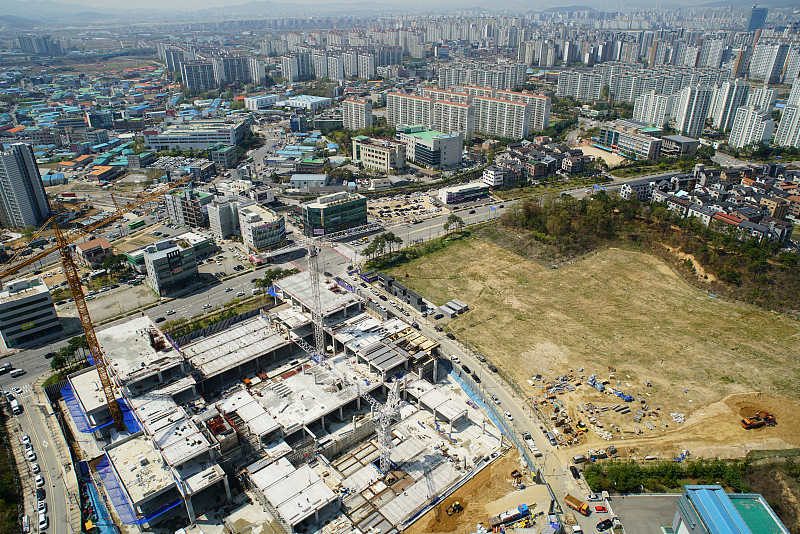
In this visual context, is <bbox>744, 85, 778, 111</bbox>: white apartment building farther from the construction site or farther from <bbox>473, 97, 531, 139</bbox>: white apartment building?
the construction site

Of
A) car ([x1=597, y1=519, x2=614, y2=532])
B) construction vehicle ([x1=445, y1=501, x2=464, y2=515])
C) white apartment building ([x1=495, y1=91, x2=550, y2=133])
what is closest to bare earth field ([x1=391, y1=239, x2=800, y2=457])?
car ([x1=597, y1=519, x2=614, y2=532])

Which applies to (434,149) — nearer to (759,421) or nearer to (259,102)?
(759,421)

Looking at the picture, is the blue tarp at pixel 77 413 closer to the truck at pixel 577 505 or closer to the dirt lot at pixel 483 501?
the dirt lot at pixel 483 501

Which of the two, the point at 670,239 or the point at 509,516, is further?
the point at 670,239

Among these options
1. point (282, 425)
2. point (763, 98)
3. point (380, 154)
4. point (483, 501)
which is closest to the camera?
point (483, 501)

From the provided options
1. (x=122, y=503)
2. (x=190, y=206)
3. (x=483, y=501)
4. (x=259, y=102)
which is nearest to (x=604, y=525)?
(x=483, y=501)

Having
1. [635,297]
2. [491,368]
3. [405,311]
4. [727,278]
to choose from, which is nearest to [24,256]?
[405,311]
